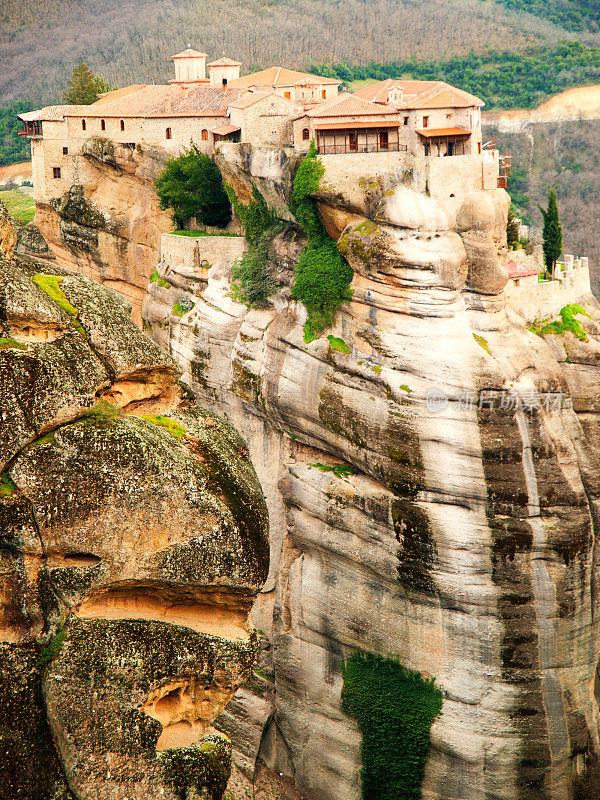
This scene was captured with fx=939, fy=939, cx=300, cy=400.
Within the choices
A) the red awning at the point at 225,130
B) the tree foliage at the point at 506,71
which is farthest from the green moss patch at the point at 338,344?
the tree foliage at the point at 506,71

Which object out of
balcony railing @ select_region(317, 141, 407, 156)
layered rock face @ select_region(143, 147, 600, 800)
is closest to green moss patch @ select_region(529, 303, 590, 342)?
layered rock face @ select_region(143, 147, 600, 800)

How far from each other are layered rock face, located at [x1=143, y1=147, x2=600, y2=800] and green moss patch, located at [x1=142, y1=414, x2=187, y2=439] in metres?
14.5

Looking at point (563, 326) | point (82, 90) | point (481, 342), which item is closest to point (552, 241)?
point (563, 326)

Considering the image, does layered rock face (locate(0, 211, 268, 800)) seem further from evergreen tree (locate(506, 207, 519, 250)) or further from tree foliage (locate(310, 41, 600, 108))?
tree foliage (locate(310, 41, 600, 108))

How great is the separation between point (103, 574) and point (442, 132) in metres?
21.0

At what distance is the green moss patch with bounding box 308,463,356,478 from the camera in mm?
29969

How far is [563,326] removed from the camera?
Result: 3080cm

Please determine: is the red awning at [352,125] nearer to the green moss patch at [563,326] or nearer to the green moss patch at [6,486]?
the green moss patch at [563,326]

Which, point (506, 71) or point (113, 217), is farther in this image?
point (506, 71)

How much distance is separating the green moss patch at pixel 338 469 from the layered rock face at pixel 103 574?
16231mm

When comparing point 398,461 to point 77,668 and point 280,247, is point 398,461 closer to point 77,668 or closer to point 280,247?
point 280,247

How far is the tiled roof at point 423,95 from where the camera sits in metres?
29.5

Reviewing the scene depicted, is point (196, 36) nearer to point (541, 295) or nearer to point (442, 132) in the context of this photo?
point (442, 132)

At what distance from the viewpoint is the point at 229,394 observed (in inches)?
1324
